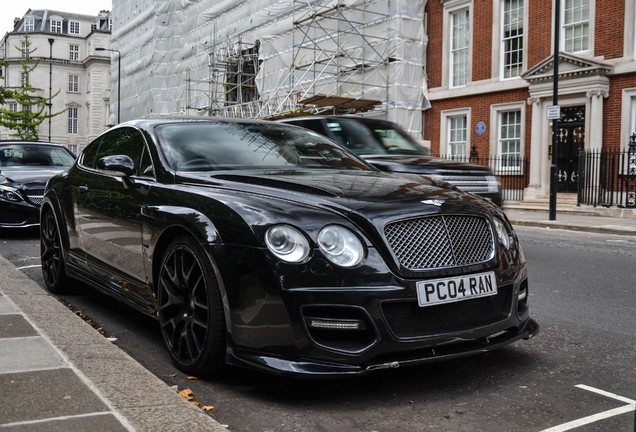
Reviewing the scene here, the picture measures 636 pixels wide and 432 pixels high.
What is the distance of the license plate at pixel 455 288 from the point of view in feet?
10.7

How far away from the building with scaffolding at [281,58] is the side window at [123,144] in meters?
11.7

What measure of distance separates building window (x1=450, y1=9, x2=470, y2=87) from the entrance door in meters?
4.35

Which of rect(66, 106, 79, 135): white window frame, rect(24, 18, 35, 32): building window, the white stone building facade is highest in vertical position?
rect(24, 18, 35, 32): building window

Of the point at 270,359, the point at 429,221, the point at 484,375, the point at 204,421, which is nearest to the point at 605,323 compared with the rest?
the point at 484,375

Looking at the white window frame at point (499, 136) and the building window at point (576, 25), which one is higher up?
the building window at point (576, 25)

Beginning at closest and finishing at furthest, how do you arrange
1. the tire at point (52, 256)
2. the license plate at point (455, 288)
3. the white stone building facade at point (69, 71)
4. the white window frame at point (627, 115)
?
1. the license plate at point (455, 288)
2. the tire at point (52, 256)
3. the white window frame at point (627, 115)
4. the white stone building facade at point (69, 71)

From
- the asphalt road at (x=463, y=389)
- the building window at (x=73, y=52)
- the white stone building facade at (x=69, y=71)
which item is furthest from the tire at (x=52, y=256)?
the building window at (x=73, y=52)

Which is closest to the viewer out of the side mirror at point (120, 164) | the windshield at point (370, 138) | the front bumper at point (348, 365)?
the front bumper at point (348, 365)

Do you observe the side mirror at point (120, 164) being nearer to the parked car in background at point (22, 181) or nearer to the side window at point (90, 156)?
the side window at point (90, 156)

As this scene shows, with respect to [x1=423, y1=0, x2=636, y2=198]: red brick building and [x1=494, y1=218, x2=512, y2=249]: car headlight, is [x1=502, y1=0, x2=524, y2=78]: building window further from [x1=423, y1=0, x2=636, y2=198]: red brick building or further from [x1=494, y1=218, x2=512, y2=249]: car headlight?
[x1=494, y1=218, x2=512, y2=249]: car headlight

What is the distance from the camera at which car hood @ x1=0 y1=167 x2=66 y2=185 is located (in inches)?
404

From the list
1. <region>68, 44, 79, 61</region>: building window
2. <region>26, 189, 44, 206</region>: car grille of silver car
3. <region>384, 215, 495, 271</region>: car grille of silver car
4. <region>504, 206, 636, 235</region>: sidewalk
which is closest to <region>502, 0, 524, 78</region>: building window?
<region>504, 206, 636, 235</region>: sidewalk

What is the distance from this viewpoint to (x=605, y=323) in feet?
16.6

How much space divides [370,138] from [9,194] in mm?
5481
